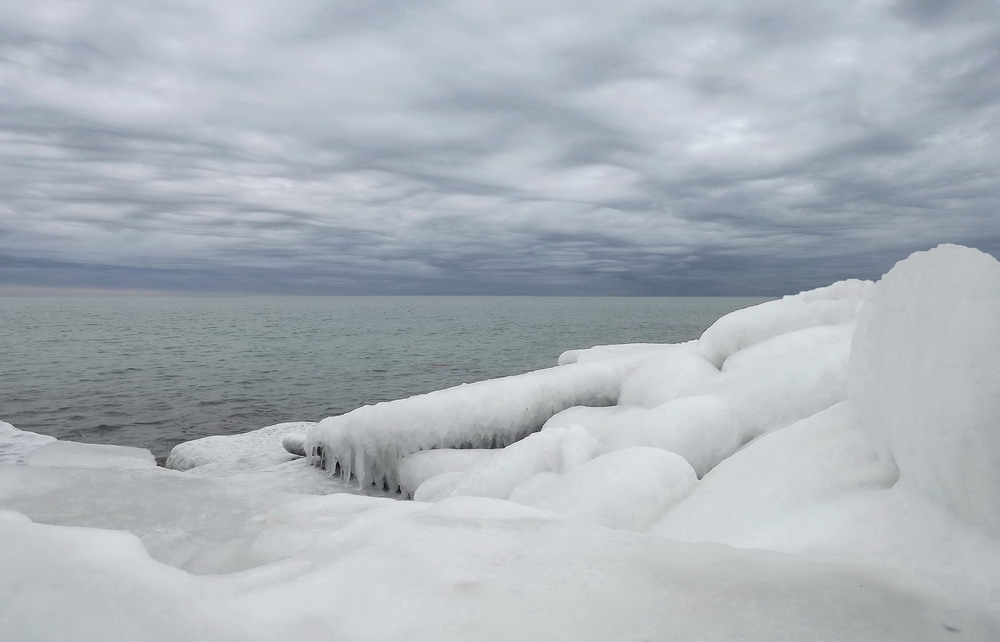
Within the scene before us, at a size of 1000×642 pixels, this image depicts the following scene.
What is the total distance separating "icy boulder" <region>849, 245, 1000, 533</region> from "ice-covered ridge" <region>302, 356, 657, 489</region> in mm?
6051

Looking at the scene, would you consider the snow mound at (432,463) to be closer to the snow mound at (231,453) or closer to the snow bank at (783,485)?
the snow mound at (231,453)

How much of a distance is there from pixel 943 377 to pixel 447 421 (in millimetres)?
6861

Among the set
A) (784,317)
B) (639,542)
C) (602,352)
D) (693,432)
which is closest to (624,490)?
(639,542)

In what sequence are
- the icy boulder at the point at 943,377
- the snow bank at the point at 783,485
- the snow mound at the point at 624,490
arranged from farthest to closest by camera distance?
the snow mound at the point at 624,490 < the snow bank at the point at 783,485 < the icy boulder at the point at 943,377

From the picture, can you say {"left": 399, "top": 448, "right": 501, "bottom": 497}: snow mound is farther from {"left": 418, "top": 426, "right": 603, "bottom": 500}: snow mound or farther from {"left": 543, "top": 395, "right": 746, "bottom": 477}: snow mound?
{"left": 543, "top": 395, "right": 746, "bottom": 477}: snow mound

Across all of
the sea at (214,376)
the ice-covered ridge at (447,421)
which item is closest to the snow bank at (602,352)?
the ice-covered ridge at (447,421)

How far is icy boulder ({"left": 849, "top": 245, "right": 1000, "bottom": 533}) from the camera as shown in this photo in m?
2.39

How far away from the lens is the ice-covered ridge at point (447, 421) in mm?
8719

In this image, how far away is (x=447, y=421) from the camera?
8.70 meters

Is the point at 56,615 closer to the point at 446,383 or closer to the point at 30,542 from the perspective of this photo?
the point at 30,542

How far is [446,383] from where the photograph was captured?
2172 centimetres

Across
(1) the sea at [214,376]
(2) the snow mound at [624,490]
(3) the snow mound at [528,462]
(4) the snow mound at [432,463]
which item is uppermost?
(2) the snow mound at [624,490]

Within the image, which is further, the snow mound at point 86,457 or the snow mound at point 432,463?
the snow mound at point 432,463

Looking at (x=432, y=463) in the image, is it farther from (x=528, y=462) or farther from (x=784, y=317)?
(x=784, y=317)
